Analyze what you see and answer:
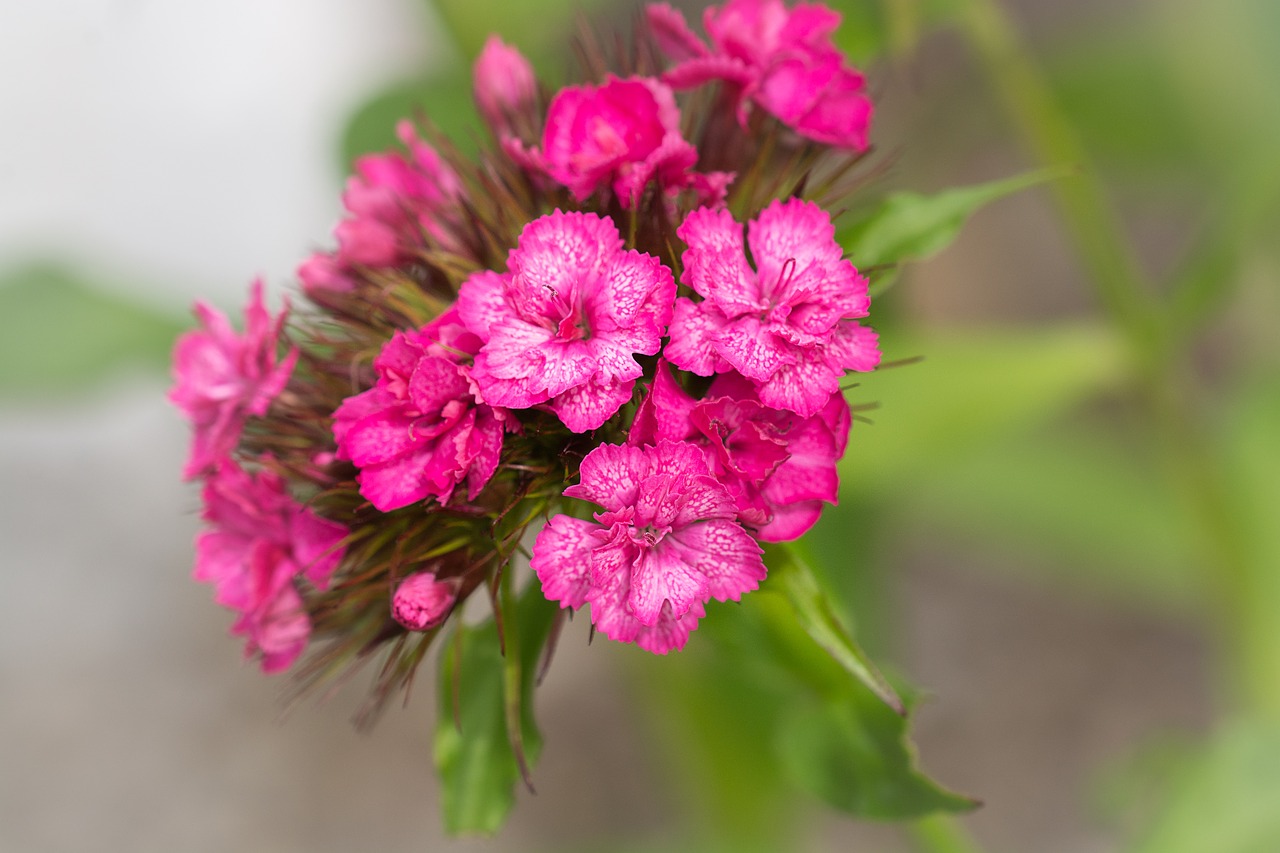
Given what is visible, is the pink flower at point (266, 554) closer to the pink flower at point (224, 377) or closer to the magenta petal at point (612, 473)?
the pink flower at point (224, 377)

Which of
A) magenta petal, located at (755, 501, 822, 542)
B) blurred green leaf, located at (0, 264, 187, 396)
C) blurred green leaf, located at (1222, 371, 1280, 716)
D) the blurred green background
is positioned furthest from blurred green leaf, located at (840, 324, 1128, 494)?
blurred green leaf, located at (0, 264, 187, 396)

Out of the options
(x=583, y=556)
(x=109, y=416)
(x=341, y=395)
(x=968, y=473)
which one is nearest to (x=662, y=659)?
(x=968, y=473)

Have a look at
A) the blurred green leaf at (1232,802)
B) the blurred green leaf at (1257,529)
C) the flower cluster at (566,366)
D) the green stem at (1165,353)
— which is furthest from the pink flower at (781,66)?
the blurred green leaf at (1257,529)

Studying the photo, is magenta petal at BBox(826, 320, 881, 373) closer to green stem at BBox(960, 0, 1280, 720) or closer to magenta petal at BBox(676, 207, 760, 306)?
magenta petal at BBox(676, 207, 760, 306)

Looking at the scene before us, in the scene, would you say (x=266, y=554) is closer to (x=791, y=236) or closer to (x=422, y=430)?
(x=422, y=430)

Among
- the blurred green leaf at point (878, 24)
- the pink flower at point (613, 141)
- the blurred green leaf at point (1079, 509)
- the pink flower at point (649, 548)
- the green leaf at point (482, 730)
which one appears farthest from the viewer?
the blurred green leaf at point (1079, 509)

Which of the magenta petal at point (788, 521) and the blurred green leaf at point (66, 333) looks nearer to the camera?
the magenta petal at point (788, 521)

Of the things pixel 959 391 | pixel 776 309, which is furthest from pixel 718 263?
pixel 959 391

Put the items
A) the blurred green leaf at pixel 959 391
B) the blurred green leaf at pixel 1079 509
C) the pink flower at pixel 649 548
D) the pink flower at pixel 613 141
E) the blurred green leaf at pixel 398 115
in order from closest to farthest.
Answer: the pink flower at pixel 649 548, the pink flower at pixel 613 141, the blurred green leaf at pixel 959 391, the blurred green leaf at pixel 398 115, the blurred green leaf at pixel 1079 509

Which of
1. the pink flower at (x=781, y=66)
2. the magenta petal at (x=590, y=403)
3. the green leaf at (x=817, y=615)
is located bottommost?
the green leaf at (x=817, y=615)

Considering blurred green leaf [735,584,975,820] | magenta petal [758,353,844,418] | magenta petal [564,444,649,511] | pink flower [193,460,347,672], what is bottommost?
blurred green leaf [735,584,975,820]
